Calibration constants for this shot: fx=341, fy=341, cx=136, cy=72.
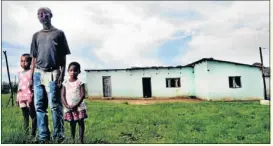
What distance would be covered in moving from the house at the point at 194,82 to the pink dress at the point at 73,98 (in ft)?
2.82

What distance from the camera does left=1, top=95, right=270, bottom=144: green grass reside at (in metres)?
5.90

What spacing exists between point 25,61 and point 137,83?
2.56 metres

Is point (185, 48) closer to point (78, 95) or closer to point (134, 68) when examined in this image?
point (134, 68)

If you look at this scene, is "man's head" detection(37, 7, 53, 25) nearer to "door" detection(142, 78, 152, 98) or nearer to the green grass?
the green grass

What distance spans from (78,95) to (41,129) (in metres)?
0.86

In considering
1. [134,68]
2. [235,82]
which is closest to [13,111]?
[134,68]

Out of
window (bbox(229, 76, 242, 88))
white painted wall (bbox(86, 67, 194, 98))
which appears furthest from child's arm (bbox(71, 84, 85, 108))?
window (bbox(229, 76, 242, 88))

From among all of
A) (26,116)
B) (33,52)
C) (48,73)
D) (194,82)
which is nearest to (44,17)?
(33,52)

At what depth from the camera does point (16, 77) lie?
6102 millimetres

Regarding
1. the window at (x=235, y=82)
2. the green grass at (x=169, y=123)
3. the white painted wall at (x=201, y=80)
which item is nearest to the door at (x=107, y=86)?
the green grass at (x=169, y=123)

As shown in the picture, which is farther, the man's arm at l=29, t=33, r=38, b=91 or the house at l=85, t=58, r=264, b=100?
the house at l=85, t=58, r=264, b=100

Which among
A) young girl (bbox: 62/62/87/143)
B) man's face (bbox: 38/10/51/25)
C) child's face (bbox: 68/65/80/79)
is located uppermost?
man's face (bbox: 38/10/51/25)

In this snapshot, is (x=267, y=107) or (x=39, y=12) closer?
(x=39, y=12)

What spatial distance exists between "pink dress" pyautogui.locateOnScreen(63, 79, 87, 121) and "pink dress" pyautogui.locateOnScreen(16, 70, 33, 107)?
70 centimetres
